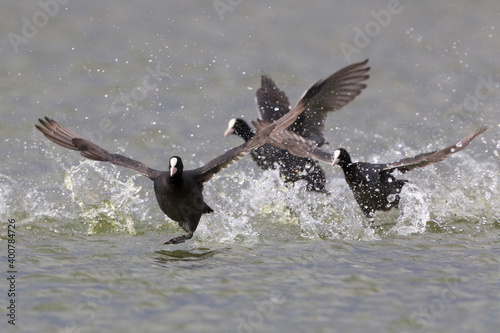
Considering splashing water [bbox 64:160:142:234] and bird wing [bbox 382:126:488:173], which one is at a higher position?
bird wing [bbox 382:126:488:173]

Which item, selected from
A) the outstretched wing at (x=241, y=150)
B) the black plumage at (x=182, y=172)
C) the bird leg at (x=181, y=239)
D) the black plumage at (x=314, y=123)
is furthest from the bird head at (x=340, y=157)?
the bird leg at (x=181, y=239)

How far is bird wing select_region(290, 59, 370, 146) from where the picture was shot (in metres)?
8.23

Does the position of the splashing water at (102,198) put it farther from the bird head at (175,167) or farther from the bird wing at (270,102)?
the bird wing at (270,102)

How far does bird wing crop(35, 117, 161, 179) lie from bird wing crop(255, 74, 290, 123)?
6.86ft

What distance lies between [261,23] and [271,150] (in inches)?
221

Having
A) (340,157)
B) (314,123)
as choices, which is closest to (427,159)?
(340,157)

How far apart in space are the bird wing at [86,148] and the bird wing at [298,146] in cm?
135

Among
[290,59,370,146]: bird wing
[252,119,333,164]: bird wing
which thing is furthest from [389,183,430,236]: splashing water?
[290,59,370,146]: bird wing

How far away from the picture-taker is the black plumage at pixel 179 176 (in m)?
6.61

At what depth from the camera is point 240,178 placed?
9117 millimetres

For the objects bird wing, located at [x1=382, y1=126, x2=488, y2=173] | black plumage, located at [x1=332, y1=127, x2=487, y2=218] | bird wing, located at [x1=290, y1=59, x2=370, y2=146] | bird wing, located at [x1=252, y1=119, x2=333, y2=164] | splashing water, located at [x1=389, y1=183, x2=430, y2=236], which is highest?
bird wing, located at [x1=290, y1=59, x2=370, y2=146]

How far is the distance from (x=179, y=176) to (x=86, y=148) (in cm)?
92

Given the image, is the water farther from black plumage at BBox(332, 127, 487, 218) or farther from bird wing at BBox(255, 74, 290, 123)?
bird wing at BBox(255, 74, 290, 123)

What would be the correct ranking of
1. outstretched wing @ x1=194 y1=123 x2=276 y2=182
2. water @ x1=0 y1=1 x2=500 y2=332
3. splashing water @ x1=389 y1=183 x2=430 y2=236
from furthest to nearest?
splashing water @ x1=389 y1=183 x2=430 y2=236, outstretched wing @ x1=194 y1=123 x2=276 y2=182, water @ x1=0 y1=1 x2=500 y2=332
